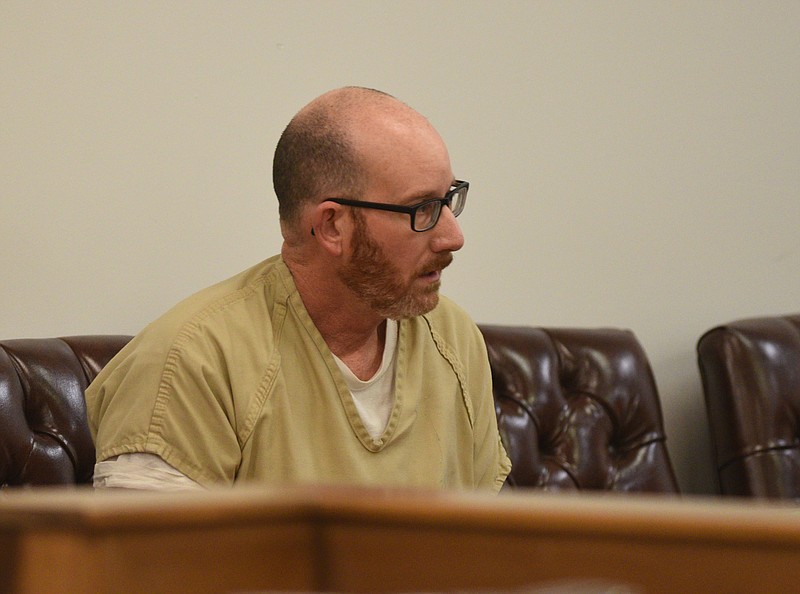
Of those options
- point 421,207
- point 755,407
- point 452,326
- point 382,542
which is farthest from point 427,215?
point 382,542

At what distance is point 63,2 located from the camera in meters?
1.94

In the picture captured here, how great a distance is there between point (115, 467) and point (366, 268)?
0.50 meters

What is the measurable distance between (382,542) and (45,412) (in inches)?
50.7

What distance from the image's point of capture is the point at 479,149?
240cm

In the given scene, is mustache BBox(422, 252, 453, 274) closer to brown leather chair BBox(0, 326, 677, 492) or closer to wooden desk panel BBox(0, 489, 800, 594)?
brown leather chair BBox(0, 326, 677, 492)

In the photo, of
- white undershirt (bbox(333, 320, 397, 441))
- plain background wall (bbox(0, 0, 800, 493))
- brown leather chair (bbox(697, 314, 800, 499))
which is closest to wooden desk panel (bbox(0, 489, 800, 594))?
white undershirt (bbox(333, 320, 397, 441))

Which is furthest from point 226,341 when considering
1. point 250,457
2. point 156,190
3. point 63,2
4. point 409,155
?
point 63,2

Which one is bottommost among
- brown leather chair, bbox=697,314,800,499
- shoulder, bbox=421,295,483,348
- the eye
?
brown leather chair, bbox=697,314,800,499

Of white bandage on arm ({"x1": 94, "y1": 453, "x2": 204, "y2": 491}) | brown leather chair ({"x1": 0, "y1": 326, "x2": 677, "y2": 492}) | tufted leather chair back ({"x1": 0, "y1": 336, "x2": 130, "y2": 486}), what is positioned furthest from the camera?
brown leather chair ({"x1": 0, "y1": 326, "x2": 677, "y2": 492})

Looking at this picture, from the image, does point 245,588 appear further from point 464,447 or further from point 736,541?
point 464,447

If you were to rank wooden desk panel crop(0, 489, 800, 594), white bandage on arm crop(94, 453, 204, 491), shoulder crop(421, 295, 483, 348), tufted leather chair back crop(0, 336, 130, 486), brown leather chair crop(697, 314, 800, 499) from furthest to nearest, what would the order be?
1. brown leather chair crop(697, 314, 800, 499)
2. shoulder crop(421, 295, 483, 348)
3. tufted leather chair back crop(0, 336, 130, 486)
4. white bandage on arm crop(94, 453, 204, 491)
5. wooden desk panel crop(0, 489, 800, 594)

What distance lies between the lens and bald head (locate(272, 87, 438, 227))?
1688mm

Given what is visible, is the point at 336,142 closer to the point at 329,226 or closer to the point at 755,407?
the point at 329,226

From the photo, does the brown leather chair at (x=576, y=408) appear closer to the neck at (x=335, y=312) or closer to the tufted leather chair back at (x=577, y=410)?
the tufted leather chair back at (x=577, y=410)
